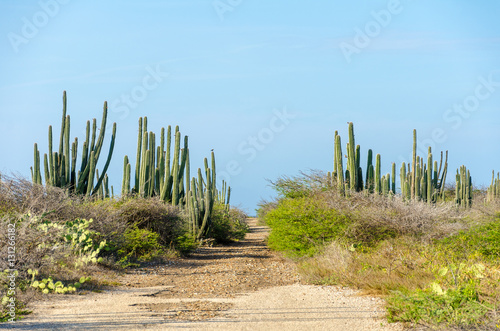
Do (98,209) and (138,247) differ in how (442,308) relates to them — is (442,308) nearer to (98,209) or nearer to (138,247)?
(98,209)

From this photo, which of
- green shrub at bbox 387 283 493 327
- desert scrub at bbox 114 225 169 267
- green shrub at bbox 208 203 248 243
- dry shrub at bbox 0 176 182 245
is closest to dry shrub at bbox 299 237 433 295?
green shrub at bbox 387 283 493 327

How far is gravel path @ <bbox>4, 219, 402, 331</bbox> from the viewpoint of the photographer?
7.03m

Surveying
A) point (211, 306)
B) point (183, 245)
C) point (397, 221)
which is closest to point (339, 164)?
point (397, 221)

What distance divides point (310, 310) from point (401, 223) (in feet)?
16.8

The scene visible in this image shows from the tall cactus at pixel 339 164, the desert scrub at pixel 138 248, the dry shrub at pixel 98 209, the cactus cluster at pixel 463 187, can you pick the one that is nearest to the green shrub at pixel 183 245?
the dry shrub at pixel 98 209

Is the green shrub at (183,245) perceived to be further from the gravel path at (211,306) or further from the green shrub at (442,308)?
the green shrub at (442,308)

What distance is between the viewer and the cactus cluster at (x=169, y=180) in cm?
1817

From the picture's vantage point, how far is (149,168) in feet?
59.8

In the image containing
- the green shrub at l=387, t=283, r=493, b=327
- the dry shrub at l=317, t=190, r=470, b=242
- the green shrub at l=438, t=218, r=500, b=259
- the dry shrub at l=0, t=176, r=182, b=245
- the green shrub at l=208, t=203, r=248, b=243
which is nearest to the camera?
the green shrub at l=387, t=283, r=493, b=327

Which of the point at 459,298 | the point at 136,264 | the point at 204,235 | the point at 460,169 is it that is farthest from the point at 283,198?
the point at 460,169

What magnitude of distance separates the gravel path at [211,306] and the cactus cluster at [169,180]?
6.40 metres

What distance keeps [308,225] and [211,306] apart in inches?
205

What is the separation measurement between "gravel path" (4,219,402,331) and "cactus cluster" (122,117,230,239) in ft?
21.0

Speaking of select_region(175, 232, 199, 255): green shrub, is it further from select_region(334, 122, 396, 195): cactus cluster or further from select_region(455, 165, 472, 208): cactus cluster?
select_region(455, 165, 472, 208): cactus cluster
